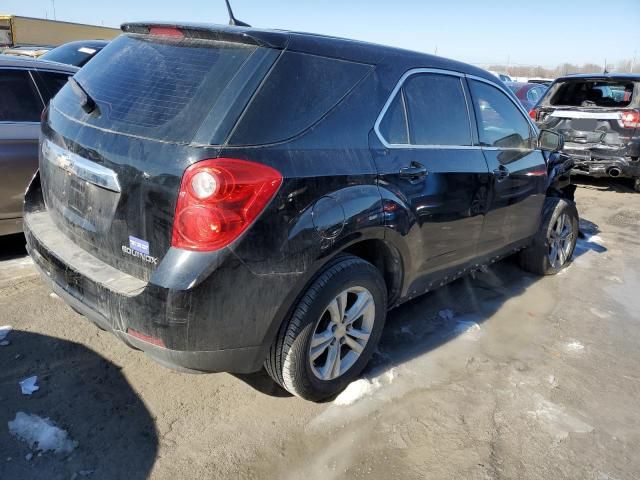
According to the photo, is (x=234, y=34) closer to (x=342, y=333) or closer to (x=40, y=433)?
(x=342, y=333)

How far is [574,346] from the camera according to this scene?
3.74 meters

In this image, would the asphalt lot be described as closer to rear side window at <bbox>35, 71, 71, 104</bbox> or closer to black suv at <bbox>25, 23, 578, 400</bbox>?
black suv at <bbox>25, 23, 578, 400</bbox>

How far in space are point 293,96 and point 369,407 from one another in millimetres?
1646

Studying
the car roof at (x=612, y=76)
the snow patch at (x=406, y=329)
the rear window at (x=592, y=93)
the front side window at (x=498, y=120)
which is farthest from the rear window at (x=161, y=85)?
the rear window at (x=592, y=93)

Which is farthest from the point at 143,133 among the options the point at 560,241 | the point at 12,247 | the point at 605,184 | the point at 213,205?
the point at 605,184

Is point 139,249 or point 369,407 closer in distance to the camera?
point 139,249

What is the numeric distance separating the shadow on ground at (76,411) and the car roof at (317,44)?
1.84 m

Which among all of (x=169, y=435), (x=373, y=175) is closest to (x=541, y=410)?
(x=373, y=175)

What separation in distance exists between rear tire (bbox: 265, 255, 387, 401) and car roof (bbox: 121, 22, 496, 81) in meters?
1.03

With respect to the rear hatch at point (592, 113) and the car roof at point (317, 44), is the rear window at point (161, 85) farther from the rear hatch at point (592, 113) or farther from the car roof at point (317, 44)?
the rear hatch at point (592, 113)

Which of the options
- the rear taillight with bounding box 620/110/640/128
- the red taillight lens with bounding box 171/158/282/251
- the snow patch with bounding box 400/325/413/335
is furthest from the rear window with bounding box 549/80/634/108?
the red taillight lens with bounding box 171/158/282/251

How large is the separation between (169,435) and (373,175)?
62.8 inches

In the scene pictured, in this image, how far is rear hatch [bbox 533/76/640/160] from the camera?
7.93 meters

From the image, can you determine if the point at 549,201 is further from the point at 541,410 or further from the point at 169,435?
the point at 169,435
